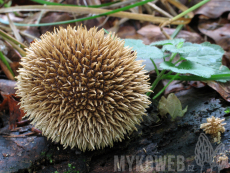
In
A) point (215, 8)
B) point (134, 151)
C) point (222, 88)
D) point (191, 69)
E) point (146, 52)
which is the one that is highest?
point (215, 8)

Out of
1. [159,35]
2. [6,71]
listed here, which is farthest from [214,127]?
[6,71]

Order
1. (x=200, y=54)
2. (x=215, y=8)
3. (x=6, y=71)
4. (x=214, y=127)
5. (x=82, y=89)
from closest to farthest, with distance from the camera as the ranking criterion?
1. (x=82, y=89)
2. (x=214, y=127)
3. (x=200, y=54)
4. (x=6, y=71)
5. (x=215, y=8)

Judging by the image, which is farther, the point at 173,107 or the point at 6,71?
the point at 6,71

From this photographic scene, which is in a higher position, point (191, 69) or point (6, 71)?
point (6, 71)

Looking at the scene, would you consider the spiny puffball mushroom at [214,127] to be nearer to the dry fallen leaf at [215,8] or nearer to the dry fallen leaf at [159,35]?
the dry fallen leaf at [159,35]

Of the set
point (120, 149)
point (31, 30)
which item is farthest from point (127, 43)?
point (31, 30)

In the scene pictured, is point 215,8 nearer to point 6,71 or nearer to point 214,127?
point 214,127
